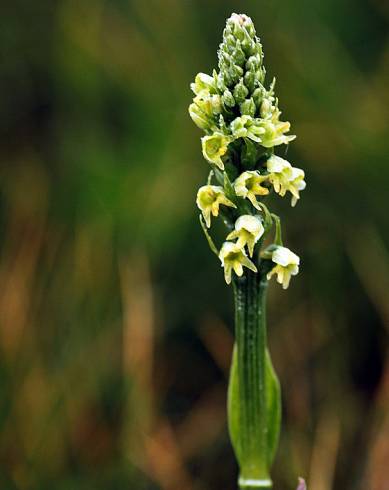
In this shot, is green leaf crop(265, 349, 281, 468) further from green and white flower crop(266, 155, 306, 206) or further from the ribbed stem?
green and white flower crop(266, 155, 306, 206)

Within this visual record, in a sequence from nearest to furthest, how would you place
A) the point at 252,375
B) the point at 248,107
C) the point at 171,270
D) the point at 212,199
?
the point at 248,107 < the point at 212,199 < the point at 252,375 < the point at 171,270

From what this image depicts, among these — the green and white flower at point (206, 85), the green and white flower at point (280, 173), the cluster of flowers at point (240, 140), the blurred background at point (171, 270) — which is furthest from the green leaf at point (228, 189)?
the blurred background at point (171, 270)

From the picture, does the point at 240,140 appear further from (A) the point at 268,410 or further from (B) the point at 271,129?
(A) the point at 268,410

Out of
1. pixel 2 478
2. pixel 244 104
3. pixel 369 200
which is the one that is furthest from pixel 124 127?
pixel 244 104

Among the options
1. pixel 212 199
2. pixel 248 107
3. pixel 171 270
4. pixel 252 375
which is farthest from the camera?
pixel 171 270

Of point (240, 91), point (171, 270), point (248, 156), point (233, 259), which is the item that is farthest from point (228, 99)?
point (171, 270)

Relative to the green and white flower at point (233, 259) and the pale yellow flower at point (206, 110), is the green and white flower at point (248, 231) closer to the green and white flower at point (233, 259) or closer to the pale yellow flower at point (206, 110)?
the green and white flower at point (233, 259)
